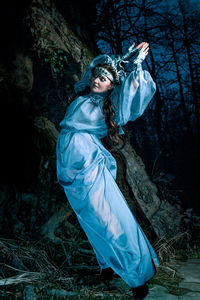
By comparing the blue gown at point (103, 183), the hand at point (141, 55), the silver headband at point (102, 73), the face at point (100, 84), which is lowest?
the blue gown at point (103, 183)

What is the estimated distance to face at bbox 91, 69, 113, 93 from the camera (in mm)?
2129

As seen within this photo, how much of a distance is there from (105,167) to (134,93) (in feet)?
2.33

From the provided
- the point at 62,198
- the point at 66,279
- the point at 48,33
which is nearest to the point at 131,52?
the point at 48,33

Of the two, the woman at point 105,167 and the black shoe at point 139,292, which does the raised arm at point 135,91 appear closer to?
the woman at point 105,167

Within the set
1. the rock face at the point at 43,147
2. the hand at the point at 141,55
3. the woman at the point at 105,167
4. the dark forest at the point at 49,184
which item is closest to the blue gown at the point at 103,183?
the woman at the point at 105,167

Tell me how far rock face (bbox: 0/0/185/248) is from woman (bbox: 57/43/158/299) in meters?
0.80

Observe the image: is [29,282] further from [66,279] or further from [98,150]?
[98,150]

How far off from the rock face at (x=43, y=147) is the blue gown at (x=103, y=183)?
81cm

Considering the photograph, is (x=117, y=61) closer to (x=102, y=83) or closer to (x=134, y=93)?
(x=102, y=83)

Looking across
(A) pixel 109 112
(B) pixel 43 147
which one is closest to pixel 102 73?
(A) pixel 109 112

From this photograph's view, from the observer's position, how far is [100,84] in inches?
84.1

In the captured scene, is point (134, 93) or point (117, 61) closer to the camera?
point (134, 93)

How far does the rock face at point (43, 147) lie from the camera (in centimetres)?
279

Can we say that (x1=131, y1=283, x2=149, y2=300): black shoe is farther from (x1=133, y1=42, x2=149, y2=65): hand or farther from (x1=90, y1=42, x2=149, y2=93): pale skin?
(x1=133, y1=42, x2=149, y2=65): hand
